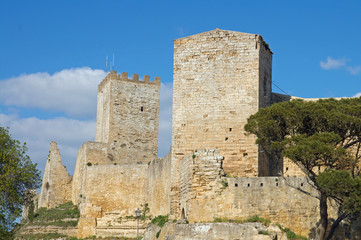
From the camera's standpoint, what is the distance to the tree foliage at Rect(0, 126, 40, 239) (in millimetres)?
20188

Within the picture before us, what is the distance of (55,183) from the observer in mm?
38000

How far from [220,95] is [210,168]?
3.88 metres

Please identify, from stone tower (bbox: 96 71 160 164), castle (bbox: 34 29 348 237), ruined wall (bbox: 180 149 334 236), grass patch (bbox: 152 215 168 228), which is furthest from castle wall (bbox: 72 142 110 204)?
ruined wall (bbox: 180 149 334 236)

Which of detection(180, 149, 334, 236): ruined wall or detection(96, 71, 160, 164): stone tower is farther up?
detection(96, 71, 160, 164): stone tower

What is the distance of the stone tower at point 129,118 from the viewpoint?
38438 millimetres

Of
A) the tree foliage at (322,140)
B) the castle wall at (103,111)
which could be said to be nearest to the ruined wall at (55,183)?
the castle wall at (103,111)

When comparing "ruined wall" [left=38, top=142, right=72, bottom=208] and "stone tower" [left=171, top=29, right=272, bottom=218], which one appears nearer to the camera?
"stone tower" [left=171, top=29, right=272, bottom=218]

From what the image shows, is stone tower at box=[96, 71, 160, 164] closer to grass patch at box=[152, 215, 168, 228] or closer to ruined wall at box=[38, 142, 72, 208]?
ruined wall at box=[38, 142, 72, 208]

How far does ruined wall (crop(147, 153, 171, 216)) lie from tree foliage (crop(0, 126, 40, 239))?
651 centimetres

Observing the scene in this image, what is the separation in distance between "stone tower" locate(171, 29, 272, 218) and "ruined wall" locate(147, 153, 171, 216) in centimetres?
279

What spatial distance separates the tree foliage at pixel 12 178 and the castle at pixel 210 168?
17.7 feet

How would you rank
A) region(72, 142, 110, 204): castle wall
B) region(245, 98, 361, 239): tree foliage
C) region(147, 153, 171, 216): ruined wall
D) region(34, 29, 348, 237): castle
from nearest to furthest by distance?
region(245, 98, 361, 239): tree foliage < region(34, 29, 348, 237): castle < region(147, 153, 171, 216): ruined wall < region(72, 142, 110, 204): castle wall

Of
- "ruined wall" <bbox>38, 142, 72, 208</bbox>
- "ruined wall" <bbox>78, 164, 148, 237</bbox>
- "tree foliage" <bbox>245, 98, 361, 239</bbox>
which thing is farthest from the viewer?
"ruined wall" <bbox>38, 142, 72, 208</bbox>

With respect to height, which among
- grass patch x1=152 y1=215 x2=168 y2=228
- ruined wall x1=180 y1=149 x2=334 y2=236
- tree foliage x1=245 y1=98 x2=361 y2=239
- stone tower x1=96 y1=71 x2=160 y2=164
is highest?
stone tower x1=96 y1=71 x2=160 y2=164
